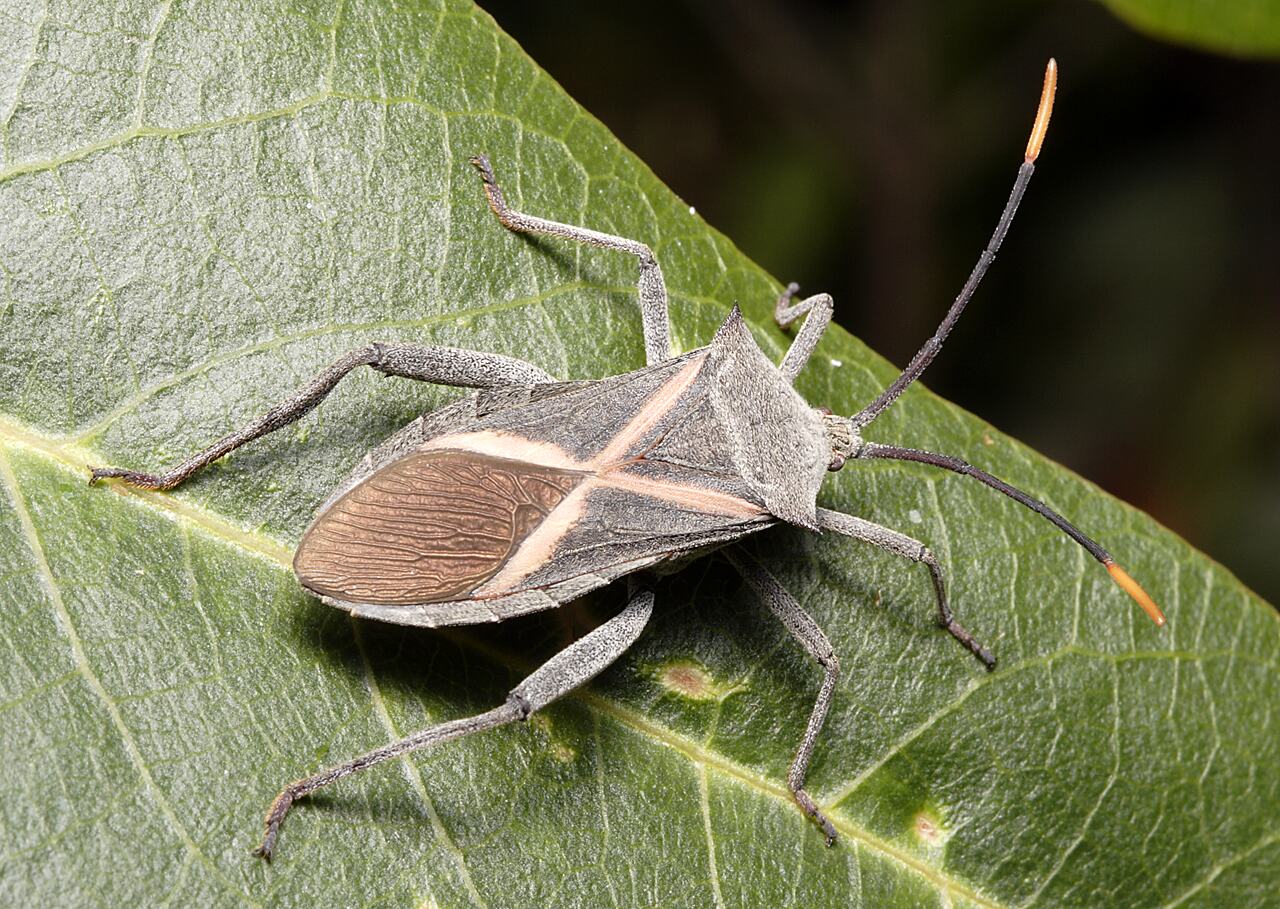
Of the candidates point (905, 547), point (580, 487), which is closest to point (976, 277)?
point (905, 547)

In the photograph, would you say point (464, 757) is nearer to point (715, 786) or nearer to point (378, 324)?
point (715, 786)

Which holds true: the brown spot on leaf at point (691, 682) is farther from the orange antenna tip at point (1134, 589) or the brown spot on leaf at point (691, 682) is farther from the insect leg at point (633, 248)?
the orange antenna tip at point (1134, 589)

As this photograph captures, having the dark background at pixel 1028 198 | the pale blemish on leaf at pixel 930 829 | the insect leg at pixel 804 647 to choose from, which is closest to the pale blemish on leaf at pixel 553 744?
the insect leg at pixel 804 647

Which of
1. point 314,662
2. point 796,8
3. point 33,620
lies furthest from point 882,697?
point 796,8

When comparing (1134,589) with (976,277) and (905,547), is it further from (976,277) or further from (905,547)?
(976,277)

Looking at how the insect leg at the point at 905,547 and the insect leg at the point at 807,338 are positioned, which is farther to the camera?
the insect leg at the point at 807,338
